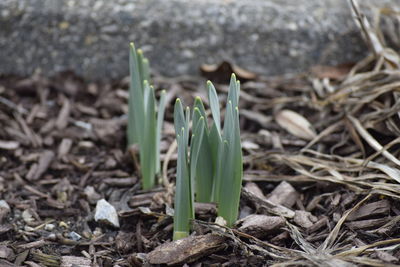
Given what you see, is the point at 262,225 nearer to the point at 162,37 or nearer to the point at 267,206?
the point at 267,206

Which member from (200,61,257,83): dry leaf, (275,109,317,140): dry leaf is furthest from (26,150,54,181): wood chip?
(275,109,317,140): dry leaf

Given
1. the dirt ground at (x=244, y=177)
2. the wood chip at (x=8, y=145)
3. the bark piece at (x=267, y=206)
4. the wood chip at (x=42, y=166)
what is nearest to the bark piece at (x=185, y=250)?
the dirt ground at (x=244, y=177)

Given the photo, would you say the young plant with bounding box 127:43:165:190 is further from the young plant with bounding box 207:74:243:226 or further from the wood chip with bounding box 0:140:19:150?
the wood chip with bounding box 0:140:19:150

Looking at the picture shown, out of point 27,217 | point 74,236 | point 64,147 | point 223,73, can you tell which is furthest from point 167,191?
point 223,73

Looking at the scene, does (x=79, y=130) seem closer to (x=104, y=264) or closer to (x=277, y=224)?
(x=104, y=264)

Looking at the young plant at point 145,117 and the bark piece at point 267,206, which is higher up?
the young plant at point 145,117

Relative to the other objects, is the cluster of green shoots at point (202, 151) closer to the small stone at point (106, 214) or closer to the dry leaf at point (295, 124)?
the small stone at point (106, 214)

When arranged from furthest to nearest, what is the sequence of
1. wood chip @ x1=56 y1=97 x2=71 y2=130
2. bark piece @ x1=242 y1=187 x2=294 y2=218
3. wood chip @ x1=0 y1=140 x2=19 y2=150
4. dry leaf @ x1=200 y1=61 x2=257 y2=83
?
1. dry leaf @ x1=200 y1=61 x2=257 y2=83
2. wood chip @ x1=56 y1=97 x2=71 y2=130
3. wood chip @ x1=0 y1=140 x2=19 y2=150
4. bark piece @ x1=242 y1=187 x2=294 y2=218
